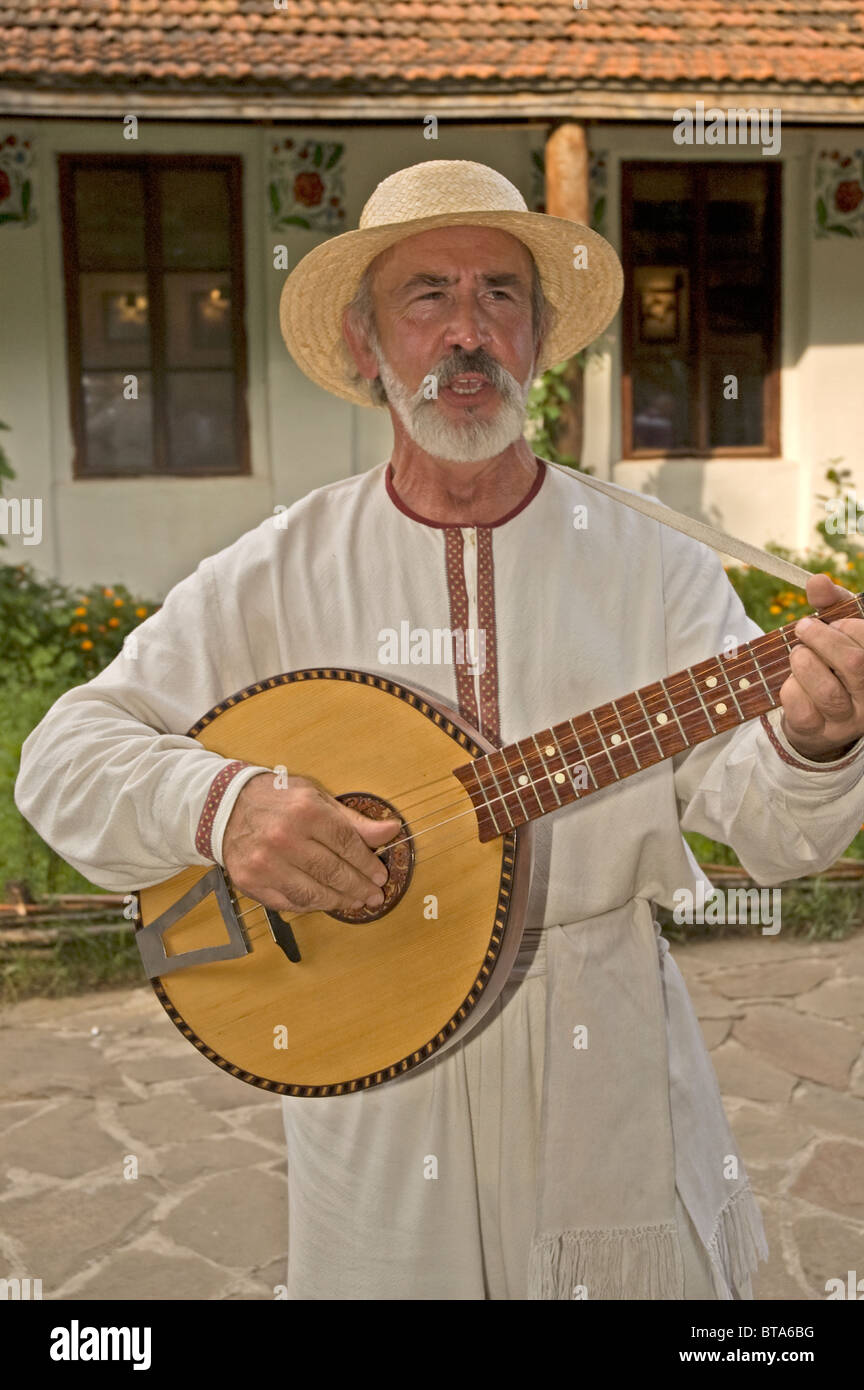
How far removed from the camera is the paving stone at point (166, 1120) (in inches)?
174

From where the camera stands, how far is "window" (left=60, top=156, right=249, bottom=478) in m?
9.15

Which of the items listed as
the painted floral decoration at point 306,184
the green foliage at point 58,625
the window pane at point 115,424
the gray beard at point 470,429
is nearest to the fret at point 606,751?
the gray beard at point 470,429

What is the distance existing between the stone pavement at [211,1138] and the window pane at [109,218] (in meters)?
5.63

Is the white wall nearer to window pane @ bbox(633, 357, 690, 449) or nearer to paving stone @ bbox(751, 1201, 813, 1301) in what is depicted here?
window pane @ bbox(633, 357, 690, 449)

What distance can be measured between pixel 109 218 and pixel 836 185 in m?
4.88

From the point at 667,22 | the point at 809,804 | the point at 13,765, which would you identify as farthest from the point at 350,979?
the point at 667,22

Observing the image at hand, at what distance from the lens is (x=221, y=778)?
76.4 inches

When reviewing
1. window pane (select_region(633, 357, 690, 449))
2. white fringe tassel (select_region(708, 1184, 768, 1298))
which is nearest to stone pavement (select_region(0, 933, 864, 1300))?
white fringe tassel (select_region(708, 1184, 768, 1298))

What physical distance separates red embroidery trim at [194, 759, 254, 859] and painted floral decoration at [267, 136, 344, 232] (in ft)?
25.1

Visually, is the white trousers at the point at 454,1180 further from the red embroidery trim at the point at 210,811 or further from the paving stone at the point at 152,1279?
the paving stone at the point at 152,1279

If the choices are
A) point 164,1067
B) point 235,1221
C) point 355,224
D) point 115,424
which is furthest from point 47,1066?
point 355,224

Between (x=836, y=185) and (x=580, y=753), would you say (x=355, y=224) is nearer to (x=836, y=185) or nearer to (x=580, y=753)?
(x=836, y=185)

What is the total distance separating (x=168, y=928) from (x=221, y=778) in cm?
29

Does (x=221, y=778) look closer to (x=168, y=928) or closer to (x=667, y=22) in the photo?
(x=168, y=928)
